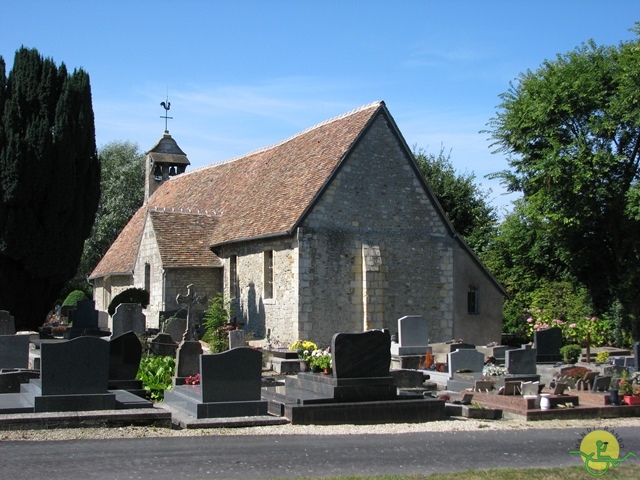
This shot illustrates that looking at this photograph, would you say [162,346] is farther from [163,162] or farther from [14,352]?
[163,162]

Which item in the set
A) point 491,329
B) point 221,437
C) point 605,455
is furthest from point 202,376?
point 491,329

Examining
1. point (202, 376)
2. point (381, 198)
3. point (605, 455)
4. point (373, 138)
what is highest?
point (373, 138)

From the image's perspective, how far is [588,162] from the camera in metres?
28.8

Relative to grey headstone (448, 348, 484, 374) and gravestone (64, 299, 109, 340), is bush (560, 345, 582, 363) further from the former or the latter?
gravestone (64, 299, 109, 340)

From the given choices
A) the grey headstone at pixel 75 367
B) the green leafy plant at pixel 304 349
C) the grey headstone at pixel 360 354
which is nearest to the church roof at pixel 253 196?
the green leafy plant at pixel 304 349

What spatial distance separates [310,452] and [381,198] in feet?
54.3

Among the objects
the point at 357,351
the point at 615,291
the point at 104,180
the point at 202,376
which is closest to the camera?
the point at 202,376

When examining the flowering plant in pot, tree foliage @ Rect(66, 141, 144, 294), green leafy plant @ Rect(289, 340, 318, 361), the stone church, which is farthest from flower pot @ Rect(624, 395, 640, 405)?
tree foliage @ Rect(66, 141, 144, 294)

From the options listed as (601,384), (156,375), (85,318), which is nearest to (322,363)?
(156,375)

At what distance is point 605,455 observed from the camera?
10.8 meters

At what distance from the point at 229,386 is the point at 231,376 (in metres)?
0.17

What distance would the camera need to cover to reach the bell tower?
4356 cm

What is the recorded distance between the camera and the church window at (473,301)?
28.4m

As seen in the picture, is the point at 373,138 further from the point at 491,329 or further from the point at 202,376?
the point at 202,376
